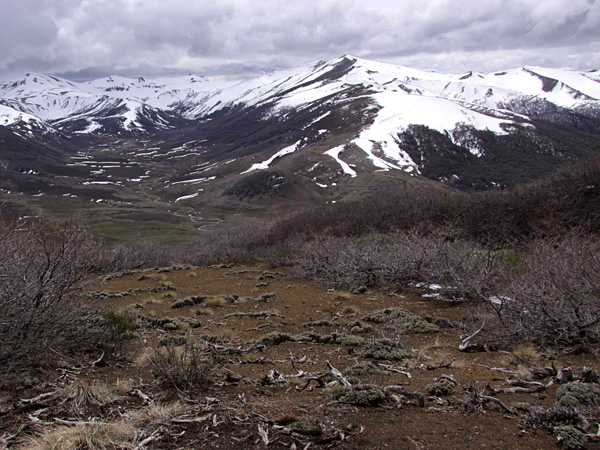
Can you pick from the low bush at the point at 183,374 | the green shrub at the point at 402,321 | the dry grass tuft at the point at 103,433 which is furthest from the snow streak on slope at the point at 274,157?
the dry grass tuft at the point at 103,433

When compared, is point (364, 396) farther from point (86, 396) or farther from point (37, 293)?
point (37, 293)

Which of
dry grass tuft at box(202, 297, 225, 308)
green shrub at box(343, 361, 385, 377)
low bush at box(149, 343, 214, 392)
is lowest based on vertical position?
dry grass tuft at box(202, 297, 225, 308)

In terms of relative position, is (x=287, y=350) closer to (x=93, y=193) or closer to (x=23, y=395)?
(x=23, y=395)

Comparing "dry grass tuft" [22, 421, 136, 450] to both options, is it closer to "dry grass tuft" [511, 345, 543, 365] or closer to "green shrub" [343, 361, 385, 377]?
"green shrub" [343, 361, 385, 377]

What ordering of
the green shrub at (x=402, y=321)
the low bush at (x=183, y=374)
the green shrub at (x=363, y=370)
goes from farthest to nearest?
the green shrub at (x=402, y=321), the green shrub at (x=363, y=370), the low bush at (x=183, y=374)

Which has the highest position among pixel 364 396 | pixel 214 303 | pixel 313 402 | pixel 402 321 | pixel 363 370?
pixel 364 396

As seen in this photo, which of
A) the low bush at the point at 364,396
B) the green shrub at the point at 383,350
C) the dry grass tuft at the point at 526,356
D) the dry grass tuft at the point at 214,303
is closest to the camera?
the low bush at the point at 364,396

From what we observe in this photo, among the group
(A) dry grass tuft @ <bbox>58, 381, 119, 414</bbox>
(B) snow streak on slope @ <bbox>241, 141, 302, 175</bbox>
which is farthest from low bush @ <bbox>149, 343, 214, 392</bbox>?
(B) snow streak on slope @ <bbox>241, 141, 302, 175</bbox>

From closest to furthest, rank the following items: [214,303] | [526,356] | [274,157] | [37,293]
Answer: [37,293], [526,356], [214,303], [274,157]

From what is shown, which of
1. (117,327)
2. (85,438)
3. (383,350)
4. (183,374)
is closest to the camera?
(85,438)

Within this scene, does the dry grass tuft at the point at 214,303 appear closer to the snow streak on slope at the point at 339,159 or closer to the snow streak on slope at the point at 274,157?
the snow streak on slope at the point at 339,159

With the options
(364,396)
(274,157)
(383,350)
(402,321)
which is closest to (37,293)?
(364,396)

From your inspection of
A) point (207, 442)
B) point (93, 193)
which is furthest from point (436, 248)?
point (93, 193)

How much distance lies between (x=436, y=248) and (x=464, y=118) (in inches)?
6245
